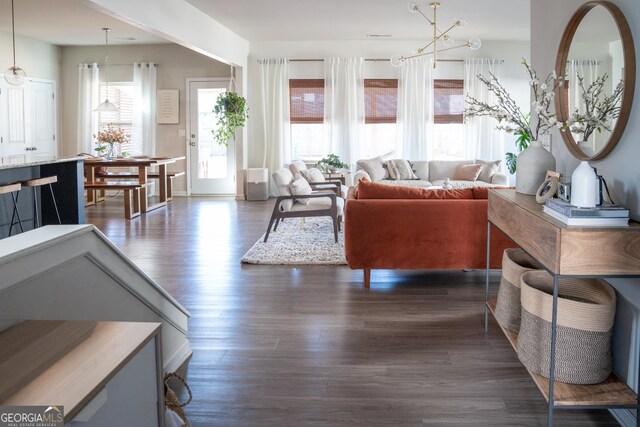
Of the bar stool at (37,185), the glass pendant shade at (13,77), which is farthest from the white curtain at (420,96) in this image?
the bar stool at (37,185)

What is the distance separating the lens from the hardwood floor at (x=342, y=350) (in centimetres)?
275

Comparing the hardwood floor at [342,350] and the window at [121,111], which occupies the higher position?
the window at [121,111]

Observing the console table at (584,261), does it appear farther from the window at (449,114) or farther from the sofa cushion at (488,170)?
the window at (449,114)

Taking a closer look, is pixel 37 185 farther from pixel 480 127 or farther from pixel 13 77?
pixel 480 127

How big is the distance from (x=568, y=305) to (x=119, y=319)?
1.83 metres

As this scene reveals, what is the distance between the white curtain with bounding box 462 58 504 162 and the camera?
35.6ft

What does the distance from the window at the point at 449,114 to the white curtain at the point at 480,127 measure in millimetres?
123

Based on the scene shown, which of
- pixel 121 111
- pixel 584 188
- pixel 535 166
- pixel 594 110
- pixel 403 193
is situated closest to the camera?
pixel 584 188

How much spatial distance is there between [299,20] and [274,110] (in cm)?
250

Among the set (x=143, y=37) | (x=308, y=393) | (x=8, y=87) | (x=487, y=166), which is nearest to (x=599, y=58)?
(x=308, y=393)

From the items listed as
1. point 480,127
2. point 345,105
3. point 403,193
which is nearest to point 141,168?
point 345,105

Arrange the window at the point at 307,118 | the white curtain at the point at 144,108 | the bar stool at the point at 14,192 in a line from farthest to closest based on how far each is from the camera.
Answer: the white curtain at the point at 144,108 < the window at the point at 307,118 < the bar stool at the point at 14,192

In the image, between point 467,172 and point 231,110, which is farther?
point 231,110

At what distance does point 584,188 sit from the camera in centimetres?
251
